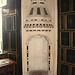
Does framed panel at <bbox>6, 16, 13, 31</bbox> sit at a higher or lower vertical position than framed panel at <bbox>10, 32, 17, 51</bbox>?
higher

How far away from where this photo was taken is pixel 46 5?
3260 mm

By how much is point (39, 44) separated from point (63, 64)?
1141 millimetres

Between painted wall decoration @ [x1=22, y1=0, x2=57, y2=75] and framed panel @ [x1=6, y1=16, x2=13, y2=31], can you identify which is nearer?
painted wall decoration @ [x1=22, y1=0, x2=57, y2=75]

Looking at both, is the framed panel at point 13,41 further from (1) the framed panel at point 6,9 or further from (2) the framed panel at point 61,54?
(2) the framed panel at point 61,54

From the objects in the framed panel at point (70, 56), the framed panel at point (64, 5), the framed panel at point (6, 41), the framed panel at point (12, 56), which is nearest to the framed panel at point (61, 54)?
the framed panel at point (70, 56)

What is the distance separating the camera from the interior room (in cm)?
307

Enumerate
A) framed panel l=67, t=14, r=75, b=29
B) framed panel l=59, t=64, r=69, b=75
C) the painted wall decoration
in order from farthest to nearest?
the painted wall decoration → framed panel l=59, t=64, r=69, b=75 → framed panel l=67, t=14, r=75, b=29

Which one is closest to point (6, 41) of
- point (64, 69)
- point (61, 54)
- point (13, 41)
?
point (13, 41)

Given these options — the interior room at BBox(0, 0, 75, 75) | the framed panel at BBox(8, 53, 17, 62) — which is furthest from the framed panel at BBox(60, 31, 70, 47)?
the framed panel at BBox(8, 53, 17, 62)

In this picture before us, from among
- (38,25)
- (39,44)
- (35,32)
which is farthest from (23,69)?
(38,25)

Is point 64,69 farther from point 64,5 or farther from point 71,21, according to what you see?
point 64,5

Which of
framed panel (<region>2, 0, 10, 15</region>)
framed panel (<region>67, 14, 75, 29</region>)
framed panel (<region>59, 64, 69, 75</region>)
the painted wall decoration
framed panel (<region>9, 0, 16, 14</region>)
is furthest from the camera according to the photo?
framed panel (<region>2, 0, 10, 15</region>)

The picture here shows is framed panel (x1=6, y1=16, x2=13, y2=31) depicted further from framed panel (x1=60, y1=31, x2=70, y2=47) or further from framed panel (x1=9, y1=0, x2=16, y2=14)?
framed panel (x1=60, y1=31, x2=70, y2=47)

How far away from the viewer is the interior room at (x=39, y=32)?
3.07 metres
